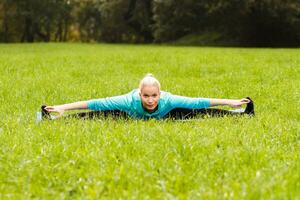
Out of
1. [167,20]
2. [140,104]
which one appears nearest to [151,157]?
[140,104]

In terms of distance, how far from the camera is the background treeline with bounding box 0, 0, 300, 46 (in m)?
45.6

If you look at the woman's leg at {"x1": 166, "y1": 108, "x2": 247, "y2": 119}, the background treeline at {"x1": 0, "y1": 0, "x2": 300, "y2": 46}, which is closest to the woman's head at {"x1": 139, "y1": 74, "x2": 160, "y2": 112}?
the woman's leg at {"x1": 166, "y1": 108, "x2": 247, "y2": 119}

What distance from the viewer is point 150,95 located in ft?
25.7

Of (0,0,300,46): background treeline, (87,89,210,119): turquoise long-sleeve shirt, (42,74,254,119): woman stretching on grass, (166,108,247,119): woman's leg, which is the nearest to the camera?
(42,74,254,119): woman stretching on grass

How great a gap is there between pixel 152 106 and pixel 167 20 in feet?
148

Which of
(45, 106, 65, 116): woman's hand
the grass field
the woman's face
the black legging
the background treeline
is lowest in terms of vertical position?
the grass field

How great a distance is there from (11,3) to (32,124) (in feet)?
200

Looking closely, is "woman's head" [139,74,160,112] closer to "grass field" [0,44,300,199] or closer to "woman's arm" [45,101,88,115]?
"grass field" [0,44,300,199]

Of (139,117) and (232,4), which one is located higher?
(232,4)

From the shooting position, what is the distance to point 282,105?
988cm

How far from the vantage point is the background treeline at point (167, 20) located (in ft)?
150

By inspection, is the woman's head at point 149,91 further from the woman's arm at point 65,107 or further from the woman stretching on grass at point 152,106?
the woman's arm at point 65,107

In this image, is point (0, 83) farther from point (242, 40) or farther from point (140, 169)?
point (242, 40)

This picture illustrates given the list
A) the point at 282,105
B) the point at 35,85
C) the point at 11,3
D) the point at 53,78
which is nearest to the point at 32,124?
the point at 282,105
